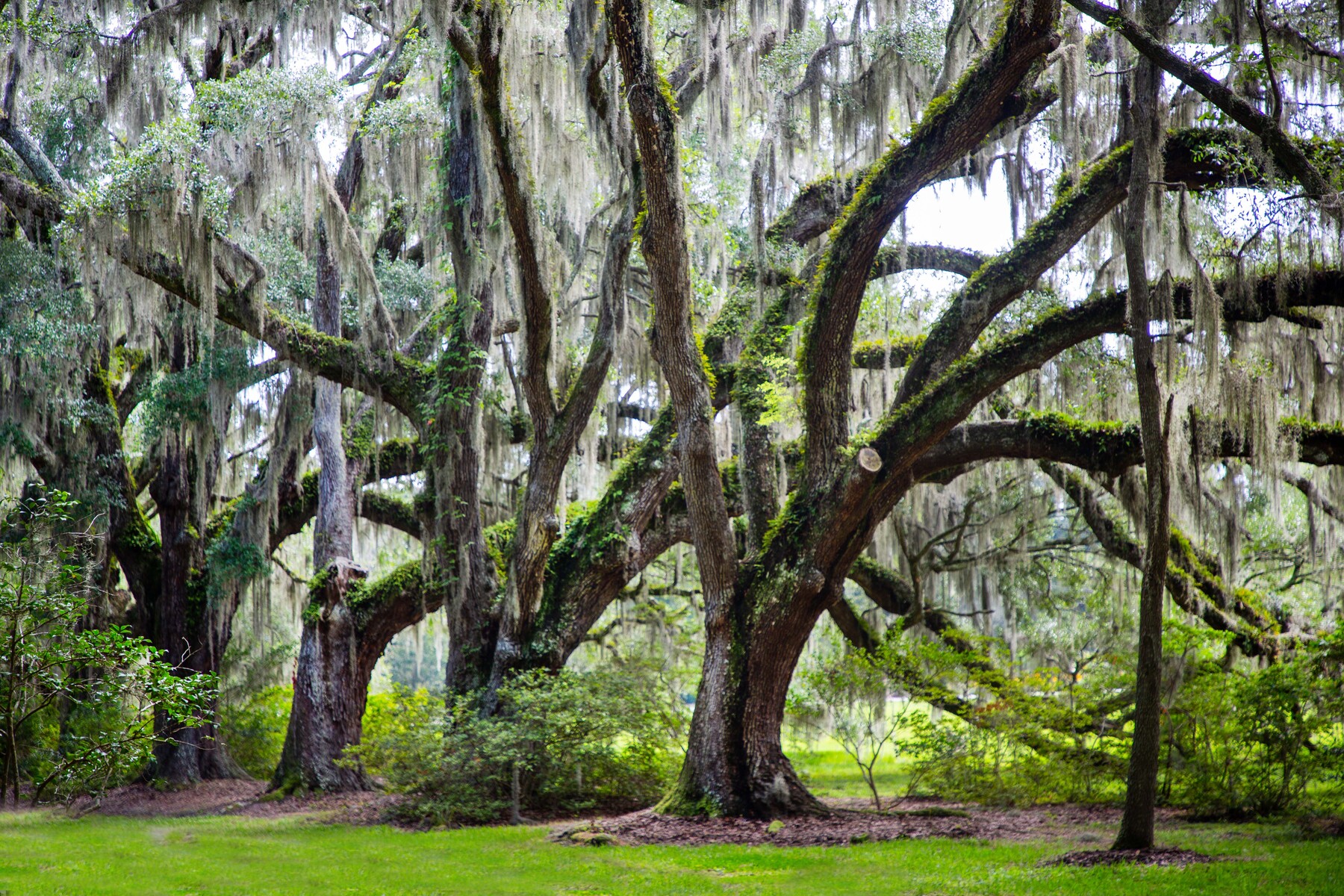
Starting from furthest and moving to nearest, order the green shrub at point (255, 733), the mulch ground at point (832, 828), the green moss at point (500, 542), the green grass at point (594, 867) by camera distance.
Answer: the green shrub at point (255, 733)
the green moss at point (500, 542)
the mulch ground at point (832, 828)
the green grass at point (594, 867)

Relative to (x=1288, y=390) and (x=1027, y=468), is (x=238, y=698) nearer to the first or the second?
(x=1027, y=468)

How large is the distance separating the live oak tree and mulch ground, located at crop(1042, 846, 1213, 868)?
90 cm

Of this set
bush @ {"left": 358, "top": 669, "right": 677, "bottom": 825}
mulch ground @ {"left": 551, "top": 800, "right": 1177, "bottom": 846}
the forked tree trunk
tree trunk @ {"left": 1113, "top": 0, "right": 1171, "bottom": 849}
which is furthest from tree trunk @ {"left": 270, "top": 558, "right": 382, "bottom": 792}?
tree trunk @ {"left": 1113, "top": 0, "right": 1171, "bottom": 849}

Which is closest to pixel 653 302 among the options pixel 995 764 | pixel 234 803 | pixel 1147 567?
pixel 1147 567

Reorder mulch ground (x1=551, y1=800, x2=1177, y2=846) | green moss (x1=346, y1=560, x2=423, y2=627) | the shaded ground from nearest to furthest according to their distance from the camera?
mulch ground (x1=551, y1=800, x2=1177, y2=846), the shaded ground, green moss (x1=346, y1=560, x2=423, y2=627)

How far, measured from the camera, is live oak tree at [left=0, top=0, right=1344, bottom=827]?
330 inches

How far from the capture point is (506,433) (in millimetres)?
13156

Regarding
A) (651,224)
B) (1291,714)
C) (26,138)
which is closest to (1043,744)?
(1291,714)

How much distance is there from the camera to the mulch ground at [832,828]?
7996 millimetres

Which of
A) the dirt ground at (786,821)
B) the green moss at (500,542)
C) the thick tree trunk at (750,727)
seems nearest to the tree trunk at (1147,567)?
the dirt ground at (786,821)

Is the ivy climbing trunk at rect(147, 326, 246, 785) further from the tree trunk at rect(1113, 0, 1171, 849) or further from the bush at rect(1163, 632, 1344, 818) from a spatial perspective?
the bush at rect(1163, 632, 1344, 818)

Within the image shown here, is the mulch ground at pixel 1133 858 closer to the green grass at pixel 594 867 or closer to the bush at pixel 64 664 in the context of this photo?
the green grass at pixel 594 867

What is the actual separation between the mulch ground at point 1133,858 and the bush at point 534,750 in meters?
4.37

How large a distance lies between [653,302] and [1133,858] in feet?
17.2
